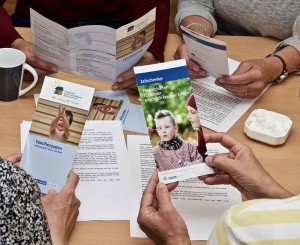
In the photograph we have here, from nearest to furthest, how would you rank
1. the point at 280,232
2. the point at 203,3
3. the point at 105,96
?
the point at 280,232, the point at 105,96, the point at 203,3

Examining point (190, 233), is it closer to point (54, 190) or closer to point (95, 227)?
point (95, 227)

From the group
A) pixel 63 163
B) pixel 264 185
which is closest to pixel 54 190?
pixel 63 163

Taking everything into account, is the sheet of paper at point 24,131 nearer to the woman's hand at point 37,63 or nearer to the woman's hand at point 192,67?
the woman's hand at point 37,63

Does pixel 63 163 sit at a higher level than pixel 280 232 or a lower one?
lower

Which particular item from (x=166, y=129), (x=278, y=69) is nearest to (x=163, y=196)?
(x=166, y=129)

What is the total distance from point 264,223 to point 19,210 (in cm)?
35

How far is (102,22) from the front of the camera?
5.89 ft

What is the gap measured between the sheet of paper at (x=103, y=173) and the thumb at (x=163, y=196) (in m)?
0.07

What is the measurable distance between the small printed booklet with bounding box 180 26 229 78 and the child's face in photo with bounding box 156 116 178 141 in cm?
28

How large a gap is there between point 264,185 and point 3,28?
34.6 inches

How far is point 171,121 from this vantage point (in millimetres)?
1164

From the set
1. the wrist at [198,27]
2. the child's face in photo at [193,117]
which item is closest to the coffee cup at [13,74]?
the child's face in photo at [193,117]

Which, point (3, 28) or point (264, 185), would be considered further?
point (3, 28)

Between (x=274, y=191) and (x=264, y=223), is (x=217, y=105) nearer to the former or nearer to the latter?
(x=274, y=191)
